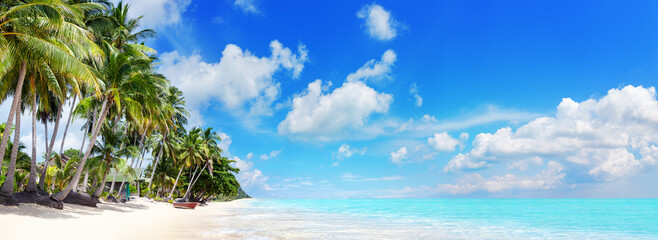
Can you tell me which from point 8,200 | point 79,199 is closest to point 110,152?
point 79,199

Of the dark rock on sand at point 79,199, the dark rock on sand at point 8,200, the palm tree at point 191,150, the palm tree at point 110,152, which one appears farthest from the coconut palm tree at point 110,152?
the palm tree at point 191,150

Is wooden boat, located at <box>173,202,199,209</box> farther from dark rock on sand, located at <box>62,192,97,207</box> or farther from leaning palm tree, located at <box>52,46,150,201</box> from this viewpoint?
leaning palm tree, located at <box>52,46,150,201</box>

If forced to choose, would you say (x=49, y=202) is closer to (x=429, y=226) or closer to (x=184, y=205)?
(x=184, y=205)

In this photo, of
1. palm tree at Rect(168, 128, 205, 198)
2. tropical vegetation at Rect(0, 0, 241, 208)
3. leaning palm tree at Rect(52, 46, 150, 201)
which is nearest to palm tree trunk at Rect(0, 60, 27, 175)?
tropical vegetation at Rect(0, 0, 241, 208)

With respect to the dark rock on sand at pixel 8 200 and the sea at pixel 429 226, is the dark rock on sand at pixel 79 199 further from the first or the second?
the sea at pixel 429 226

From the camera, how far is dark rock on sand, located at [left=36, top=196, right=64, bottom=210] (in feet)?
53.6

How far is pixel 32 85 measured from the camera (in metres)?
14.9

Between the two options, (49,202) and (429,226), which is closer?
(49,202)

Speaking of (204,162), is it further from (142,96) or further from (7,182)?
(7,182)

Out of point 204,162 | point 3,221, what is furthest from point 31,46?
point 204,162

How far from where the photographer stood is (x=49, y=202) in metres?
16.6

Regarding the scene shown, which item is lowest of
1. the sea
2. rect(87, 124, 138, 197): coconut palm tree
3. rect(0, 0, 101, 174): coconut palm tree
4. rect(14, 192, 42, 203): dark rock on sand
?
the sea

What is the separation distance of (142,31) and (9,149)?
13092 mm

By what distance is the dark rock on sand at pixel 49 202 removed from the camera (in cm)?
1634
